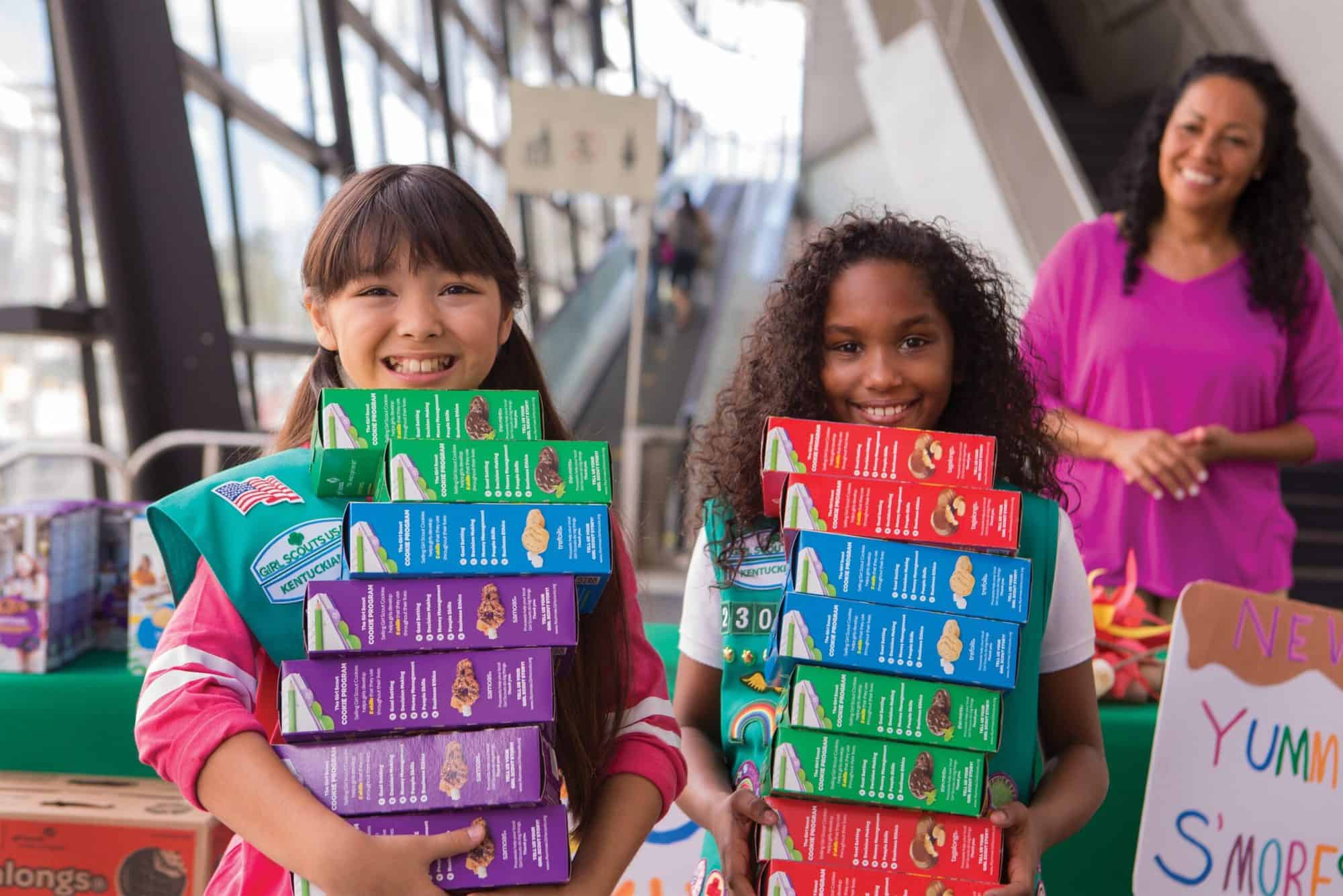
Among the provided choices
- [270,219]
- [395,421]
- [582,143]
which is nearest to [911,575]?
[395,421]

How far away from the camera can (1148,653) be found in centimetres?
225

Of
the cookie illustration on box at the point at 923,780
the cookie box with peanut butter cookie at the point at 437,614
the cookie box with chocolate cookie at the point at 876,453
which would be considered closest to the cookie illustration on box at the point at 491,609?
the cookie box with peanut butter cookie at the point at 437,614

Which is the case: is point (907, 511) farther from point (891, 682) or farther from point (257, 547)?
point (257, 547)

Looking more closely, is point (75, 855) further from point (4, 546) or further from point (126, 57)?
point (126, 57)

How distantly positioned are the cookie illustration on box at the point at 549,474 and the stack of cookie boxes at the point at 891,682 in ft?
0.87

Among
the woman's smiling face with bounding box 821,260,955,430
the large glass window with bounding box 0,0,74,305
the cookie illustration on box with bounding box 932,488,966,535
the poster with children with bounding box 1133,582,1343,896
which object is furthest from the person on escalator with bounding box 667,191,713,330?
the cookie illustration on box with bounding box 932,488,966,535

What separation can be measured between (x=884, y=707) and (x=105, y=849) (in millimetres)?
1596

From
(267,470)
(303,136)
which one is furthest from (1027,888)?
(303,136)

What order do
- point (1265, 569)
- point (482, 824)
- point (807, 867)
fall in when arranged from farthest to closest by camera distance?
point (1265, 569)
point (807, 867)
point (482, 824)

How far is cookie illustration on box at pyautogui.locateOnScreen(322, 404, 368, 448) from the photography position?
1.10 meters

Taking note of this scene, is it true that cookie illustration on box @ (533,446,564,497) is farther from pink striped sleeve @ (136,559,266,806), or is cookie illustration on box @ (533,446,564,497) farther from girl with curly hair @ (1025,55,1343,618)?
girl with curly hair @ (1025,55,1343,618)

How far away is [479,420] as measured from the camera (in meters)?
1.13

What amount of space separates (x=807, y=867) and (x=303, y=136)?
261 inches

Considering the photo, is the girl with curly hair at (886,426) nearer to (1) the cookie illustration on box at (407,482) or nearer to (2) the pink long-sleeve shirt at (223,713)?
(2) the pink long-sleeve shirt at (223,713)
